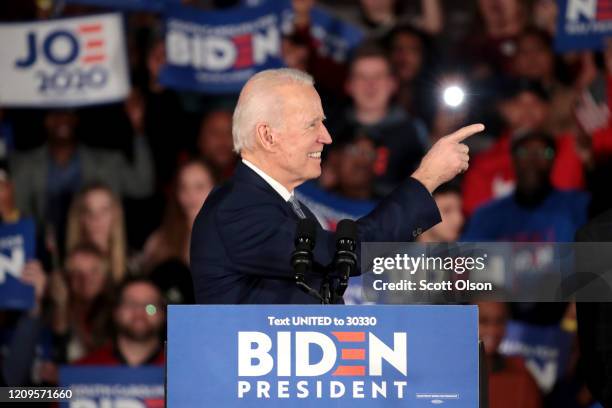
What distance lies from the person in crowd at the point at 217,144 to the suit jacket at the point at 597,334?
404cm

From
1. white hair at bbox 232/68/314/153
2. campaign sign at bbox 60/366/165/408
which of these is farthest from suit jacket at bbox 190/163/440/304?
campaign sign at bbox 60/366/165/408

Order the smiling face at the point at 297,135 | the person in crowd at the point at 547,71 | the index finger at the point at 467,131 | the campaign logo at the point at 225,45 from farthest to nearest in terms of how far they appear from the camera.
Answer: the campaign logo at the point at 225,45, the person in crowd at the point at 547,71, the smiling face at the point at 297,135, the index finger at the point at 467,131

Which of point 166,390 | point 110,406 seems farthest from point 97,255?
point 166,390

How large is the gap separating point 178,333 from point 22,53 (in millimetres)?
4966

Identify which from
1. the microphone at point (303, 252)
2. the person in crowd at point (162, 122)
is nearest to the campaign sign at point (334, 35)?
the person in crowd at point (162, 122)

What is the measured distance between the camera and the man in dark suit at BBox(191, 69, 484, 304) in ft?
11.2

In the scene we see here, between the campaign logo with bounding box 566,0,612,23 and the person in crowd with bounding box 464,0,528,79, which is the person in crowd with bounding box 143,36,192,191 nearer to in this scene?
the person in crowd with bounding box 464,0,528,79

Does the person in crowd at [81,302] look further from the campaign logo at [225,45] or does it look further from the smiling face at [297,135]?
the smiling face at [297,135]

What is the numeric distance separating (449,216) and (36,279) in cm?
229

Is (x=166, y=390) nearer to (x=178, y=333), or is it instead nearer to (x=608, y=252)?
(x=178, y=333)

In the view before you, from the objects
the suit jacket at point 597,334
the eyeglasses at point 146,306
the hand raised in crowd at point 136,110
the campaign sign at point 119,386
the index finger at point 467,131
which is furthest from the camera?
the hand raised in crowd at point 136,110

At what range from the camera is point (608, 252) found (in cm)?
342

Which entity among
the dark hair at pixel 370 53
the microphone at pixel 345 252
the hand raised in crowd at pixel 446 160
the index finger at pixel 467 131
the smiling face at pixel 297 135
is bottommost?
the microphone at pixel 345 252

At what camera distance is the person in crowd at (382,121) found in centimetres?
721
